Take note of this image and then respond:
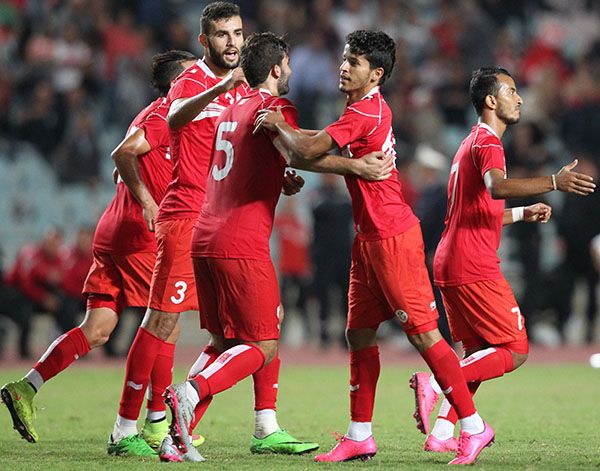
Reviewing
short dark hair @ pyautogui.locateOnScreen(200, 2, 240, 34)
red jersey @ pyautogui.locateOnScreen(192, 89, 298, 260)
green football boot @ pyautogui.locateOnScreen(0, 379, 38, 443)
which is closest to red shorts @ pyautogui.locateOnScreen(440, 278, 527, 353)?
red jersey @ pyautogui.locateOnScreen(192, 89, 298, 260)

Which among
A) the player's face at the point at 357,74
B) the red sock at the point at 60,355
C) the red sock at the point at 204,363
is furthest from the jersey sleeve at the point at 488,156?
the red sock at the point at 60,355

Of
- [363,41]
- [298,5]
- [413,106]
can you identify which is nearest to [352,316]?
[363,41]

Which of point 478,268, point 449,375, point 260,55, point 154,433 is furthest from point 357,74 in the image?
point 154,433

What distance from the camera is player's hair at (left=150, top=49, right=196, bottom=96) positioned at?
7.47 metres

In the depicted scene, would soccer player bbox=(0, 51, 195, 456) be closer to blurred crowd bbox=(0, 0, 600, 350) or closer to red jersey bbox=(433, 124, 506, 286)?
red jersey bbox=(433, 124, 506, 286)

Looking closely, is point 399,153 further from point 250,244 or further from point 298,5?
point 250,244

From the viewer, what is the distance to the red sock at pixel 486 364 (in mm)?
6578

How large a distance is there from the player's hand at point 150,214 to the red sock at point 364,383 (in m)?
1.47

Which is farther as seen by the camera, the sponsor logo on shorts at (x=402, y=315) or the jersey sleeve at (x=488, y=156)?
the jersey sleeve at (x=488, y=156)

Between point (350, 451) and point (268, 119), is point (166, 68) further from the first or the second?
point (350, 451)

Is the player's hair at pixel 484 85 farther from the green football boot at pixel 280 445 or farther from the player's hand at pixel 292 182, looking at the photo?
the green football boot at pixel 280 445

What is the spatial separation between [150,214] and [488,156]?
2044 mm

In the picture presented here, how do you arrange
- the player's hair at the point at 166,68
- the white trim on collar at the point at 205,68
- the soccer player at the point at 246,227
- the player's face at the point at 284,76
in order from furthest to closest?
the player's hair at the point at 166,68, the white trim on collar at the point at 205,68, the player's face at the point at 284,76, the soccer player at the point at 246,227

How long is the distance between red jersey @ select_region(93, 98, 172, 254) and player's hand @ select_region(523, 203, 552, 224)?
2.26 m
